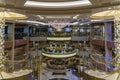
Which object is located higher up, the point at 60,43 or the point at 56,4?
the point at 56,4

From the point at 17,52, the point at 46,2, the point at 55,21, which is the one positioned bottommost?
the point at 17,52

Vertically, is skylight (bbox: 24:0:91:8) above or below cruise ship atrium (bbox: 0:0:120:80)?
above

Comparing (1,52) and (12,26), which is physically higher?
(12,26)

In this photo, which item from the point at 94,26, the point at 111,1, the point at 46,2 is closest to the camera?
the point at 111,1

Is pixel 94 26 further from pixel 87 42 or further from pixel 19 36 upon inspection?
pixel 19 36

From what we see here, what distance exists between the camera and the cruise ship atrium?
4703 mm

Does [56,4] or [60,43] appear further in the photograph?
[60,43]

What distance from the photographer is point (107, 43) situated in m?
11.4

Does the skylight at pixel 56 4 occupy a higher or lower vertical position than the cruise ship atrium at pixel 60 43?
higher

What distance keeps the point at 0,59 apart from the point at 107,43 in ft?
26.7

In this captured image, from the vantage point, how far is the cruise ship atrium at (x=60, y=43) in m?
4.70

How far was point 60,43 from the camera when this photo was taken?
55.3 feet

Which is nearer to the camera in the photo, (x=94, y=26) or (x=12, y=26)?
(x=12, y=26)

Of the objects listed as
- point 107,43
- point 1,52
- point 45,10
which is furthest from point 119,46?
point 107,43
